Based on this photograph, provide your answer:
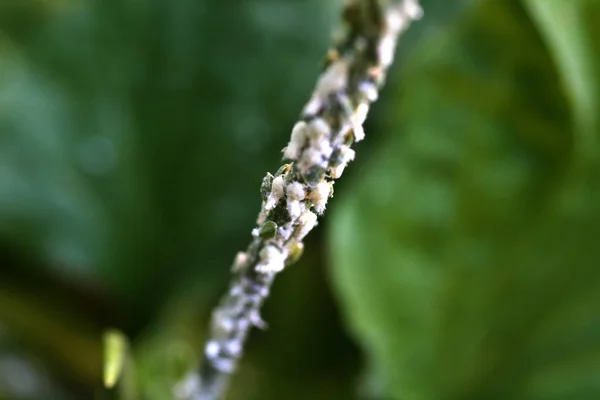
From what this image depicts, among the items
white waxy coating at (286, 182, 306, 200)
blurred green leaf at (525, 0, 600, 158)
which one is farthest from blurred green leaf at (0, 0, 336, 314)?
white waxy coating at (286, 182, 306, 200)

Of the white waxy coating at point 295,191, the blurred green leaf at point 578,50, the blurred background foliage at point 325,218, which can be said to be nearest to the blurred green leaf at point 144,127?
the blurred background foliage at point 325,218

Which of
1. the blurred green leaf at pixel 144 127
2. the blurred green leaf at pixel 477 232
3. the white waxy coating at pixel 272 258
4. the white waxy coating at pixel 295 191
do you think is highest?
the blurred green leaf at pixel 144 127

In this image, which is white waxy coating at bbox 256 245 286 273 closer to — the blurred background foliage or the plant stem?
the plant stem

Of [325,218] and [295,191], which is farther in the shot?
[325,218]

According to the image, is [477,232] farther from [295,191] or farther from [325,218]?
[295,191]

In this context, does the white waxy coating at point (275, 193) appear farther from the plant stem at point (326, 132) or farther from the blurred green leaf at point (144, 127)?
the blurred green leaf at point (144, 127)

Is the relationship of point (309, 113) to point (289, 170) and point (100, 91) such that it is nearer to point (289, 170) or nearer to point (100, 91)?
point (289, 170)

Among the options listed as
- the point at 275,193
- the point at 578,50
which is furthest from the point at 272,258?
the point at 578,50

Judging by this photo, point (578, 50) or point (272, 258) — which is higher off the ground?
point (578, 50)
